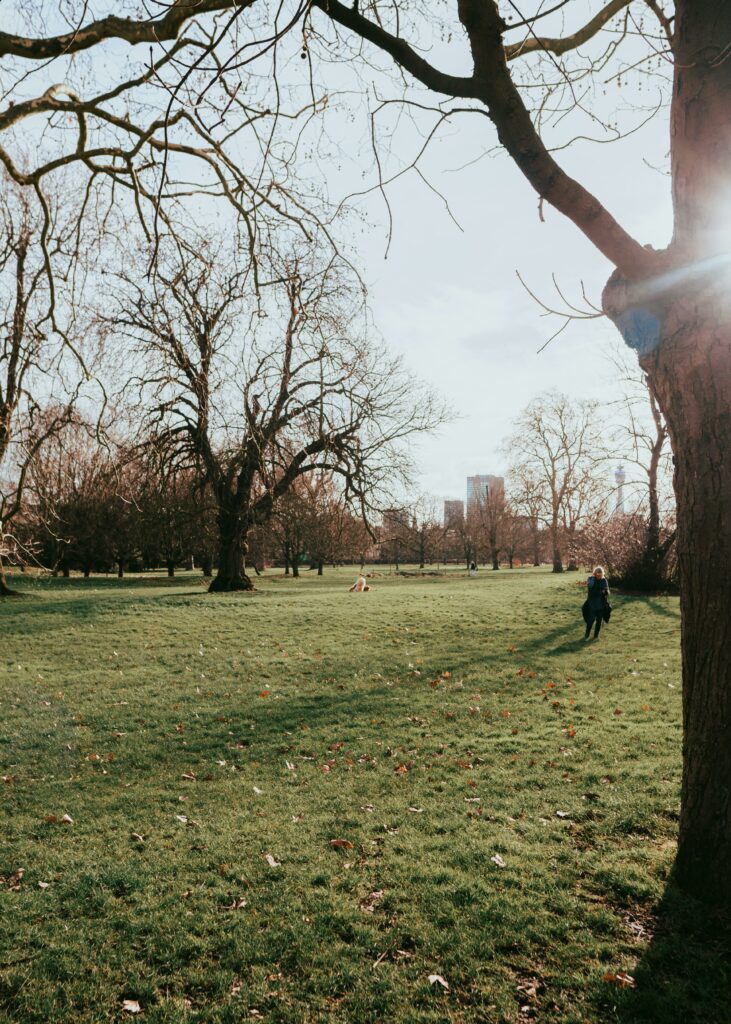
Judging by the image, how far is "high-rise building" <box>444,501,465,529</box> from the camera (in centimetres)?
6671

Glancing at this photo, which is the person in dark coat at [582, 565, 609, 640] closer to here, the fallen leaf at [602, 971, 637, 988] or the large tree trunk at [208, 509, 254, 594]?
the fallen leaf at [602, 971, 637, 988]

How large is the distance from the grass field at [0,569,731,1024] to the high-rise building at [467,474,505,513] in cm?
5538

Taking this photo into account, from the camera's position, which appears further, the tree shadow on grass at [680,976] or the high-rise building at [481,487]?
the high-rise building at [481,487]

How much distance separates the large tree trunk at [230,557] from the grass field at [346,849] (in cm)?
1406

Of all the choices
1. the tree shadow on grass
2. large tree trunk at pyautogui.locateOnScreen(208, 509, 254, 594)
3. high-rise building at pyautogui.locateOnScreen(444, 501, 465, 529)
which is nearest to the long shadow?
large tree trunk at pyautogui.locateOnScreen(208, 509, 254, 594)

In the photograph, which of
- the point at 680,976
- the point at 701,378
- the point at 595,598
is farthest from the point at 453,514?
the point at 680,976

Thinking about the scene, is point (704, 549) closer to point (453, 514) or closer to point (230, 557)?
point (230, 557)

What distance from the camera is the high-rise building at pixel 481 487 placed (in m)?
66.8

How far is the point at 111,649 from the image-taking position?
1383cm

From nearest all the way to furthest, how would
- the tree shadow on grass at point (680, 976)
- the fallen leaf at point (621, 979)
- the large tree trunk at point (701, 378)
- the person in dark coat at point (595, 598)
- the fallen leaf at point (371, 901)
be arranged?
the tree shadow on grass at point (680, 976), the fallen leaf at point (621, 979), the large tree trunk at point (701, 378), the fallen leaf at point (371, 901), the person in dark coat at point (595, 598)

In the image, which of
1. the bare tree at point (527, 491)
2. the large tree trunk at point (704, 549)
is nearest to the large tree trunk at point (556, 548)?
the bare tree at point (527, 491)

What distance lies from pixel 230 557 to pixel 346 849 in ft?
73.6

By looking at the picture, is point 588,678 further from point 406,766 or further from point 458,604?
point 458,604

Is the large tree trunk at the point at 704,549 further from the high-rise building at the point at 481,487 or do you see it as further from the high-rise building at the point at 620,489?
the high-rise building at the point at 481,487
